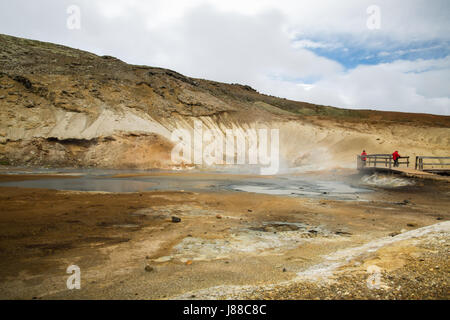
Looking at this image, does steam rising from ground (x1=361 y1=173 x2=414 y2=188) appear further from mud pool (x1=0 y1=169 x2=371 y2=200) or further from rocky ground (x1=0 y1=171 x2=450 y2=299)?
rocky ground (x1=0 y1=171 x2=450 y2=299)

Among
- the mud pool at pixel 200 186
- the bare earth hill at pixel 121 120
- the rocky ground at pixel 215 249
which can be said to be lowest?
the mud pool at pixel 200 186

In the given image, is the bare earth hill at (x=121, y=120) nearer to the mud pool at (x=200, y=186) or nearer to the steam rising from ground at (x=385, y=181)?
the steam rising from ground at (x=385, y=181)

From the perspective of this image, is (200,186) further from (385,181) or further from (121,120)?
(121,120)

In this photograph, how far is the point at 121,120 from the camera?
→ 115 feet

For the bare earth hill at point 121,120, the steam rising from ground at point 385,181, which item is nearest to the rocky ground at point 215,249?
the steam rising from ground at point 385,181

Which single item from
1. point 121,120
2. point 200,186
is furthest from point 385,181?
point 121,120

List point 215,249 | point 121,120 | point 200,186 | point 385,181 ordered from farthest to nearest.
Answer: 1. point 121,120
2. point 385,181
3. point 200,186
4. point 215,249

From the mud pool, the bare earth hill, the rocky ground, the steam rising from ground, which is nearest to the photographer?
the rocky ground

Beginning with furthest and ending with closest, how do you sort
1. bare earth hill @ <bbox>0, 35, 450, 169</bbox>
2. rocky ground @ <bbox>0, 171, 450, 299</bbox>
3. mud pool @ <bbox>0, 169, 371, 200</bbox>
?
→ bare earth hill @ <bbox>0, 35, 450, 169</bbox> → mud pool @ <bbox>0, 169, 371, 200</bbox> → rocky ground @ <bbox>0, 171, 450, 299</bbox>

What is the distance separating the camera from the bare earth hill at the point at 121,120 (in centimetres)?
3155

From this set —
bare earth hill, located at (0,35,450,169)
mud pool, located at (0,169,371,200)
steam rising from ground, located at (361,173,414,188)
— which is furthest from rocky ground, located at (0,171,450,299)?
bare earth hill, located at (0,35,450,169)

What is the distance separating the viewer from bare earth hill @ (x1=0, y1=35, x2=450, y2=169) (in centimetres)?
3155
